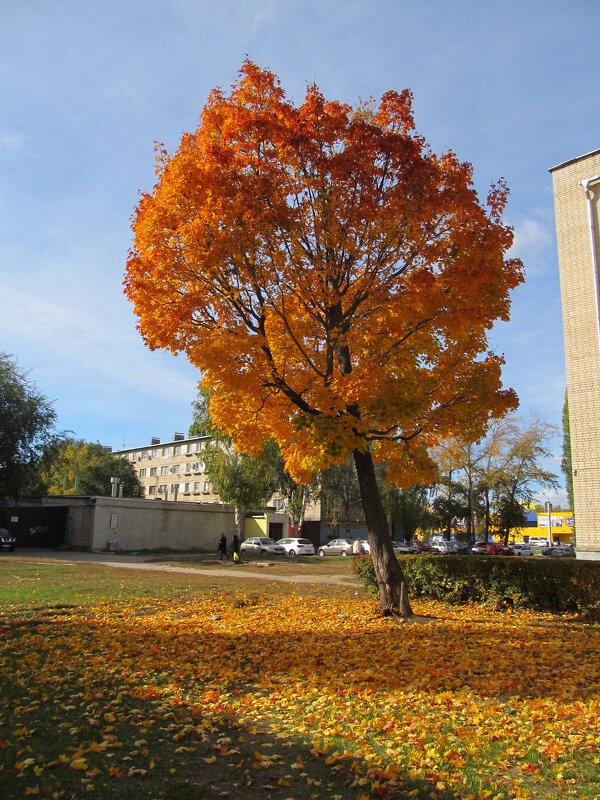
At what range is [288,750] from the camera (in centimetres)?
478

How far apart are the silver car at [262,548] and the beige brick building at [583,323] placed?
3050 centimetres

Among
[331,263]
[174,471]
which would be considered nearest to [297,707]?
[331,263]

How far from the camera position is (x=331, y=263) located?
11.4 m

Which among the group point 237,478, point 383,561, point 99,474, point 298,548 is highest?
point 99,474

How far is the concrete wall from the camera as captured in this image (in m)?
38.5

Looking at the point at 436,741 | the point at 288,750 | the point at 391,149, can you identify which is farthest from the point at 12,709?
the point at 391,149

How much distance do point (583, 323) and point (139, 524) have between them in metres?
31.3

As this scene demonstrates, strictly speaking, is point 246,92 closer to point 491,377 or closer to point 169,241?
point 169,241

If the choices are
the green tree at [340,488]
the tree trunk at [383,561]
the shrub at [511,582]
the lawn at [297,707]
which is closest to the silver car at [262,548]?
the green tree at [340,488]

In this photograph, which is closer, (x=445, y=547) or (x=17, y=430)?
(x=17, y=430)

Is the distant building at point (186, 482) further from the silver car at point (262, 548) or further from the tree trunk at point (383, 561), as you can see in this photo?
the tree trunk at point (383, 561)

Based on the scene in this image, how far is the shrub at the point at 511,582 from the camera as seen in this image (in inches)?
483

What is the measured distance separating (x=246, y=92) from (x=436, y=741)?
10.8 meters

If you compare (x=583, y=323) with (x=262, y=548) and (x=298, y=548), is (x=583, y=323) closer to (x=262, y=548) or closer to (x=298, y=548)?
(x=298, y=548)
